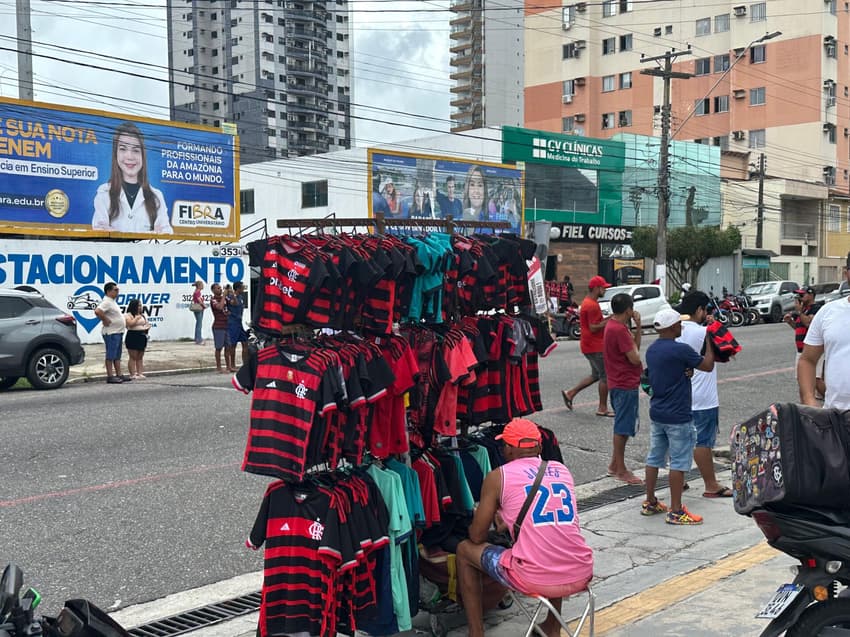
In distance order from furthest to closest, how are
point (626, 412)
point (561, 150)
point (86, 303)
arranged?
point (561, 150), point (86, 303), point (626, 412)

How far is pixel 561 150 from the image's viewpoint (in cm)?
4512

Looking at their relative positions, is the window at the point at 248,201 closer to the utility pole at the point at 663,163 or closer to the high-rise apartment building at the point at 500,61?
the utility pole at the point at 663,163

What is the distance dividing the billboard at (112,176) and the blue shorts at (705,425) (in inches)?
859

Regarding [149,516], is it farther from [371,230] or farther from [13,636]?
[13,636]

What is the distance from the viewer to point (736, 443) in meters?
4.11

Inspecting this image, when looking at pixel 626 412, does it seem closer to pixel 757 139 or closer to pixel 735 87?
pixel 757 139

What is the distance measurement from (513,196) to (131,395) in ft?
99.3

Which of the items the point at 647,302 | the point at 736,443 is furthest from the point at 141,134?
the point at 736,443

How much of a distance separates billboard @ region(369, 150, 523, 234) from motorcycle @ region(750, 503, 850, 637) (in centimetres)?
3489

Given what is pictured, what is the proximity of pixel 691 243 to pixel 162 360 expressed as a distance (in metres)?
27.6

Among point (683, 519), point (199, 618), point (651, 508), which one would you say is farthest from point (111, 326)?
point (683, 519)

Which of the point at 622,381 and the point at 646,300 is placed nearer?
the point at 622,381

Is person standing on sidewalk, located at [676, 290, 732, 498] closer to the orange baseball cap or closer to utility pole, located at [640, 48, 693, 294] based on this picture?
the orange baseball cap

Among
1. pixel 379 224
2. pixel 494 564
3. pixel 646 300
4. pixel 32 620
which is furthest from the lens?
pixel 646 300
